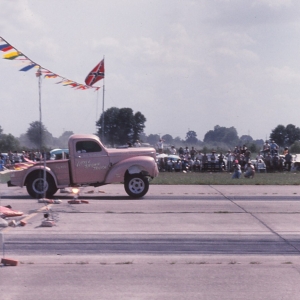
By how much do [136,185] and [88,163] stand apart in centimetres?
158

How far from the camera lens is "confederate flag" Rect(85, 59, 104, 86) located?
906 inches

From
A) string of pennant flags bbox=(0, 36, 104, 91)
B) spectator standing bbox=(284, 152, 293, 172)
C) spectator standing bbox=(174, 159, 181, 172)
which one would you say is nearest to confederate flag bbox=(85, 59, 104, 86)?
string of pennant flags bbox=(0, 36, 104, 91)

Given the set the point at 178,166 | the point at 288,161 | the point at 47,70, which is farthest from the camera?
the point at 288,161

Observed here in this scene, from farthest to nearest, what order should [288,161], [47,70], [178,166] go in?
1. [288,161]
2. [178,166]
3. [47,70]

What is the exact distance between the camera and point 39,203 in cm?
1532

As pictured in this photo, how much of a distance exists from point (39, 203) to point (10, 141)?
21172 millimetres

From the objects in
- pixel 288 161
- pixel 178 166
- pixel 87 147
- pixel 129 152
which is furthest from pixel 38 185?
pixel 288 161

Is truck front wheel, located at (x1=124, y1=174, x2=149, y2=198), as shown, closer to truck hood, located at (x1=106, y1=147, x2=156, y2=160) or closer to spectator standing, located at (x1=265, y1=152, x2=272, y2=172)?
truck hood, located at (x1=106, y1=147, x2=156, y2=160)

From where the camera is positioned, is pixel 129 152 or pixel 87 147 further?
pixel 129 152

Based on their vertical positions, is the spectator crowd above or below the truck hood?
below

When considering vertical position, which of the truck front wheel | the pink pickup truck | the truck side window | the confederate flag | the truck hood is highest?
the confederate flag

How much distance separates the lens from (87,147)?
672 inches

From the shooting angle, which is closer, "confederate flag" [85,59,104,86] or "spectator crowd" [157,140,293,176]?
"confederate flag" [85,59,104,86]

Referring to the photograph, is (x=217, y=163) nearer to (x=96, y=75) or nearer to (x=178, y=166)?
(x=178, y=166)
